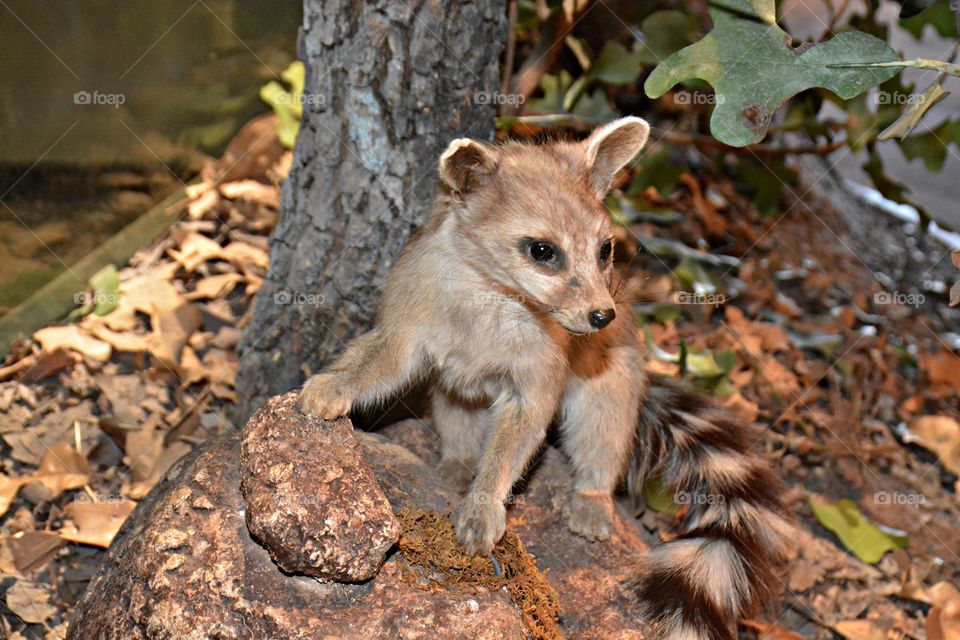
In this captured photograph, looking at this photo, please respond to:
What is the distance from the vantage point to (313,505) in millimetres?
2256

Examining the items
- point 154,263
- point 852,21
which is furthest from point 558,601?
point 852,21

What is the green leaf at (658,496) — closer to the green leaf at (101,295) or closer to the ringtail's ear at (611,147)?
the ringtail's ear at (611,147)

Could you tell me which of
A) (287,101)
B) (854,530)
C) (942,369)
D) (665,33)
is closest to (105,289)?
(287,101)

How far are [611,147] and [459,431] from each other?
1.16 m

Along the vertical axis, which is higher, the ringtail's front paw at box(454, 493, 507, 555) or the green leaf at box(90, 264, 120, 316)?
the green leaf at box(90, 264, 120, 316)

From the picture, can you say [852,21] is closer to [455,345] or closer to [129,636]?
[455,345]

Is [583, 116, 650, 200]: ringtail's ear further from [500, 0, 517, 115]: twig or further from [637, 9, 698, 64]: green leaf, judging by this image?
[637, 9, 698, 64]: green leaf

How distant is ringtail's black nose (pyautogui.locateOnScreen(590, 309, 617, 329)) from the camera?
2.54 metres

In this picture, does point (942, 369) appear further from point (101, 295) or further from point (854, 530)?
point (101, 295)

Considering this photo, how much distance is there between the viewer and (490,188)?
2838 mm

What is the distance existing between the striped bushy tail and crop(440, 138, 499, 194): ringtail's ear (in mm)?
1224

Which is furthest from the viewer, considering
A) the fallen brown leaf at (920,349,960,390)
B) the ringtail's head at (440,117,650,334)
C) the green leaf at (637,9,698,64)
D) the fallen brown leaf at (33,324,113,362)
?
the fallen brown leaf at (920,349,960,390)

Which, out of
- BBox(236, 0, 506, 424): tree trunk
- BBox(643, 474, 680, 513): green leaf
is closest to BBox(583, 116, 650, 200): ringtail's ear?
BBox(236, 0, 506, 424): tree trunk

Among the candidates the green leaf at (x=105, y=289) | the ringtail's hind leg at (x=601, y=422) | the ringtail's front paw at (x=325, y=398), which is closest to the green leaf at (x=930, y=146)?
the ringtail's hind leg at (x=601, y=422)
